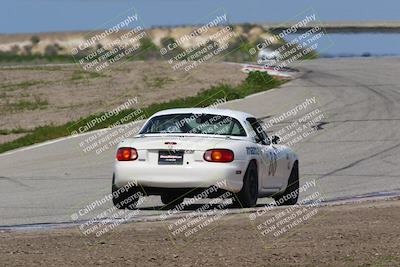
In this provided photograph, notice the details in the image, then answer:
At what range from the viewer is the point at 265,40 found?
169 feet

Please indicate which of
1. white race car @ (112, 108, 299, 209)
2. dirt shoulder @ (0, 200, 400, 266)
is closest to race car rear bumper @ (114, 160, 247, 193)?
white race car @ (112, 108, 299, 209)

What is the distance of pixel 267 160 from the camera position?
→ 15539 millimetres

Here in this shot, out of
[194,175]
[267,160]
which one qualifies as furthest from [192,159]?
[267,160]

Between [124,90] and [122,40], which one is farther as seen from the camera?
[122,40]

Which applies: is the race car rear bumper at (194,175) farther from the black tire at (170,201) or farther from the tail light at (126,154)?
the black tire at (170,201)

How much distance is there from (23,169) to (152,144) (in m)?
9.68

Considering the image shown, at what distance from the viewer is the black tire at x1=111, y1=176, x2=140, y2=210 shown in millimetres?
14820

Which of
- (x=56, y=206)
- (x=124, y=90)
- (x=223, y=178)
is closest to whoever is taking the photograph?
(x=223, y=178)

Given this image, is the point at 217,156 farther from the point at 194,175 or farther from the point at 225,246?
the point at 225,246

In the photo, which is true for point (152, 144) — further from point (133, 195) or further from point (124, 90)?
point (124, 90)

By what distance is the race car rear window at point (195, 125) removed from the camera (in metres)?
15.1

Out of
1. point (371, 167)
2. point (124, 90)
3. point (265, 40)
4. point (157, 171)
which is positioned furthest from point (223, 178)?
point (265, 40)

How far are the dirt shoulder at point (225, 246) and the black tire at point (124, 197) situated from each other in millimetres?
1810

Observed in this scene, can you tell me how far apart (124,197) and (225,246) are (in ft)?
14.2
